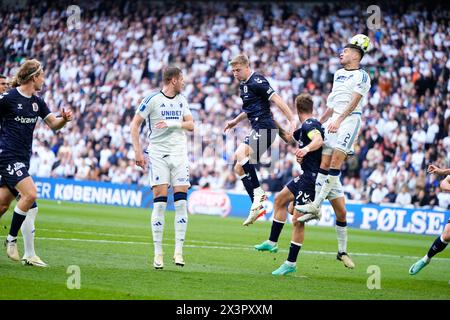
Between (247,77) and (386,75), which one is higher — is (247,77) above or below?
below

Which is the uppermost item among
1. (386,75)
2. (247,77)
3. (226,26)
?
(226,26)

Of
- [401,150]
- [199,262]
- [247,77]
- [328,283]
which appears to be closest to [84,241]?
[199,262]

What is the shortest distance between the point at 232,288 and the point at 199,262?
336 cm

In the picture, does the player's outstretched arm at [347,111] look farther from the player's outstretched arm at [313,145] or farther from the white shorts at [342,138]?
the player's outstretched arm at [313,145]

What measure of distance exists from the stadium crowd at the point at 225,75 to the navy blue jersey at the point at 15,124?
18464mm

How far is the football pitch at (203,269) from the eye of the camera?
11.1 m

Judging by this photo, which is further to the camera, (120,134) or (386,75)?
A: (120,134)

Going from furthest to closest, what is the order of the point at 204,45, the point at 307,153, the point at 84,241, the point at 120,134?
the point at 204,45 < the point at 120,134 < the point at 84,241 < the point at 307,153

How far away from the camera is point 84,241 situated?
58.0 feet

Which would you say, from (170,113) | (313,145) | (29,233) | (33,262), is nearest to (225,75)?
(170,113)

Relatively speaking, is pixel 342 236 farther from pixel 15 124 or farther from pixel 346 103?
pixel 15 124

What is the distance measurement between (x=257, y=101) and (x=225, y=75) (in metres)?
22.0
